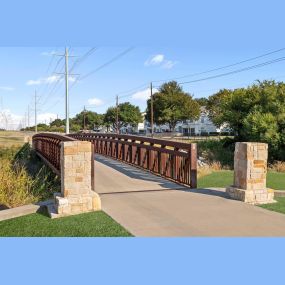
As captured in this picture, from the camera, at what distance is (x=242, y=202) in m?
8.30

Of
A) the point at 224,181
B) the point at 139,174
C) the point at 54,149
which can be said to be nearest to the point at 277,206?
the point at 224,181

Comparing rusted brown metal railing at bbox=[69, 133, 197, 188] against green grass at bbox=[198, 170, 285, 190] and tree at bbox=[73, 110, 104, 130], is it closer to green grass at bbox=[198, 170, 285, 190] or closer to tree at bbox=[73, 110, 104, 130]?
green grass at bbox=[198, 170, 285, 190]

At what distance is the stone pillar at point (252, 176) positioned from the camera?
8.37 m

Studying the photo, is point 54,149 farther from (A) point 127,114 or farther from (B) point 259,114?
(A) point 127,114

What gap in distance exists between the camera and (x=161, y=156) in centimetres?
1199

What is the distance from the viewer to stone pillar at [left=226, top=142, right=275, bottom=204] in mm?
8367

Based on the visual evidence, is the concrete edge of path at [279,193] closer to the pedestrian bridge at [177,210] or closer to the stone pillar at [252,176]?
the stone pillar at [252,176]

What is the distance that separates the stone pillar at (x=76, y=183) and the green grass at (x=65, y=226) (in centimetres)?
28

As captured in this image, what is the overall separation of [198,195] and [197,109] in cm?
5643

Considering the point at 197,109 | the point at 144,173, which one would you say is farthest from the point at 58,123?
the point at 144,173

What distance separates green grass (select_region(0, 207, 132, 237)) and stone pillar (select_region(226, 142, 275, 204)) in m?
3.21

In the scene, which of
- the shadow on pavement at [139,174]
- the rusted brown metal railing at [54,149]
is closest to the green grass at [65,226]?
the shadow on pavement at [139,174]

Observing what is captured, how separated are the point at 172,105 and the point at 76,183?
179 ft

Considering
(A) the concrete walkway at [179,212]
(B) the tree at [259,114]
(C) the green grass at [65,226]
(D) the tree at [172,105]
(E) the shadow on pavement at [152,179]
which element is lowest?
(C) the green grass at [65,226]
